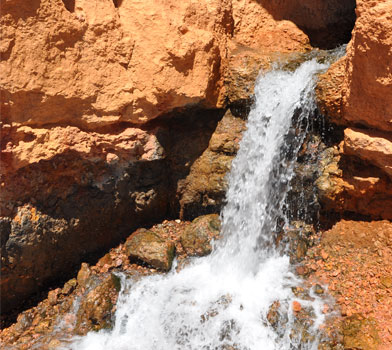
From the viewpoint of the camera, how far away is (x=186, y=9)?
5.38 metres

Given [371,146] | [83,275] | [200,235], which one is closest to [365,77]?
[371,146]

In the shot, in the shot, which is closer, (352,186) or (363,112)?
(363,112)

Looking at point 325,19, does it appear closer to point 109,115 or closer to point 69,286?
point 109,115

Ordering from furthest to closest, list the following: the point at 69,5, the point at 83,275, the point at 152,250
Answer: the point at 152,250
the point at 83,275
the point at 69,5

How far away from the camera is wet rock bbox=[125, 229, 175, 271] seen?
17.5ft

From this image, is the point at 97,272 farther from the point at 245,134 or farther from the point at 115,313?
the point at 245,134

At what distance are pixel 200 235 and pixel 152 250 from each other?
809mm

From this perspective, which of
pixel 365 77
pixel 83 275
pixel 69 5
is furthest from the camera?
pixel 83 275

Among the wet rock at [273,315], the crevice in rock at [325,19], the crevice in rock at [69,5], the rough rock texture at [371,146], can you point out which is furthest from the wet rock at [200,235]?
the crevice in rock at [325,19]

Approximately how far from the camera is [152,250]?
5.41 m

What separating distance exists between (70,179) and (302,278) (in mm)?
3630

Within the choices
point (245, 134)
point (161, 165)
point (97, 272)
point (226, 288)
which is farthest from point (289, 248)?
point (97, 272)

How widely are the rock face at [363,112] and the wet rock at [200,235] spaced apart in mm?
1814

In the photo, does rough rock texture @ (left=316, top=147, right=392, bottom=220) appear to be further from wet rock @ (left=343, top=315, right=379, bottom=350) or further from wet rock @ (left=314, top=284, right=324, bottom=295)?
wet rock @ (left=343, top=315, right=379, bottom=350)
